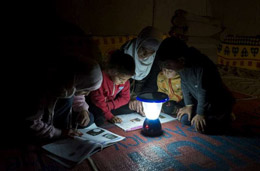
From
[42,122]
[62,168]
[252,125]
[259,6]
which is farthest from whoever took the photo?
[259,6]

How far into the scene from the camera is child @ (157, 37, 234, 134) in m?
1.60

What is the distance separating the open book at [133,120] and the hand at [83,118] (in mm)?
270

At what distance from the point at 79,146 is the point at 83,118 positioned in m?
0.30

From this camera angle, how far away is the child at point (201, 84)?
1.60 meters

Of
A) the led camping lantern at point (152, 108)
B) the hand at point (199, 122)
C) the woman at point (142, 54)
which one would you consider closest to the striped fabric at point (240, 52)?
the woman at point (142, 54)

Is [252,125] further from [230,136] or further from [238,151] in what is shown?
[238,151]

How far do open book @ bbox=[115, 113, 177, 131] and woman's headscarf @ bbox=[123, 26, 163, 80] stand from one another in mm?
465

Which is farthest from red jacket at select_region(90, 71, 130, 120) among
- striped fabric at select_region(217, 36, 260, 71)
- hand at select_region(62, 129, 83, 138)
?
striped fabric at select_region(217, 36, 260, 71)

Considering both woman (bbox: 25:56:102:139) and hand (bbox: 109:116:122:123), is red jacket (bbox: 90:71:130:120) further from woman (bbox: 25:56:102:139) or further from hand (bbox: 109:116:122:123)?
woman (bbox: 25:56:102:139)

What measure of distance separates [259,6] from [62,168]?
460 cm

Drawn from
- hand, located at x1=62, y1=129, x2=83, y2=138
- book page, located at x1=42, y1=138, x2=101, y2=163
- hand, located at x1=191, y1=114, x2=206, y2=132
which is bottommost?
book page, located at x1=42, y1=138, x2=101, y2=163

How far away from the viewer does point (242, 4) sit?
439 centimetres

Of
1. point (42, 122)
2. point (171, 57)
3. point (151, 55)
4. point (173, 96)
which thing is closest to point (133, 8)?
point (151, 55)

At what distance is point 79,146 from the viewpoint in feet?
4.42
